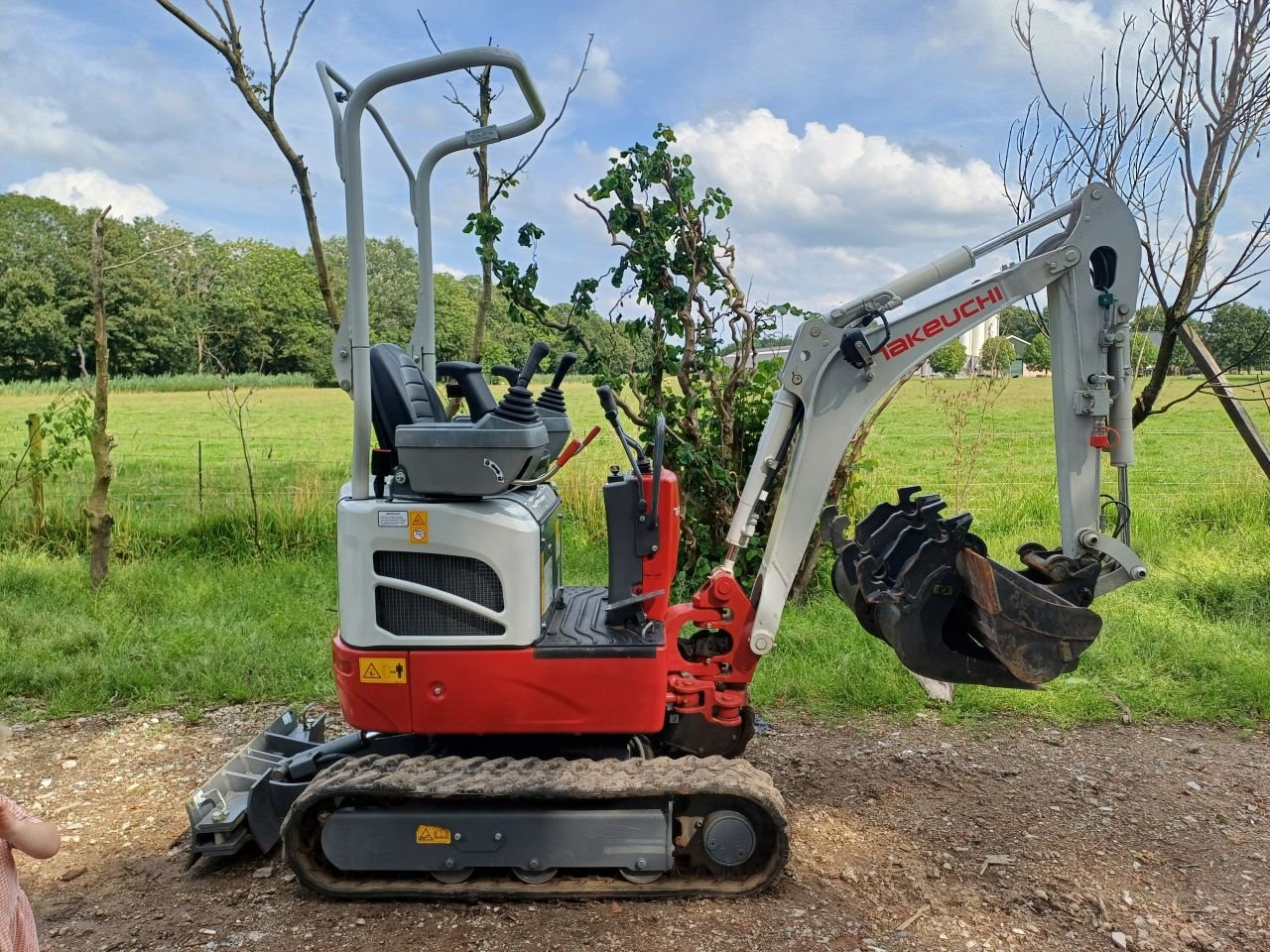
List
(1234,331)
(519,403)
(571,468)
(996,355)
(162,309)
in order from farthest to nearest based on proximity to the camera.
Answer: (162,309)
(571,468)
(996,355)
(1234,331)
(519,403)

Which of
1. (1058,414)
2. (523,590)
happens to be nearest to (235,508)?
(523,590)

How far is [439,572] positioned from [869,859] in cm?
223

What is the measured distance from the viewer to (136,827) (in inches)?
176

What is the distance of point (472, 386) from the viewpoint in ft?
14.3

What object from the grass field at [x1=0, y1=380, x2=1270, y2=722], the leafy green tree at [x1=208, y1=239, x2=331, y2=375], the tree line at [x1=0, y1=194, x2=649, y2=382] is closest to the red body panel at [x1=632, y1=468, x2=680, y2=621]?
the grass field at [x1=0, y1=380, x2=1270, y2=722]

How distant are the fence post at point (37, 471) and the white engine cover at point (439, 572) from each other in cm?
685

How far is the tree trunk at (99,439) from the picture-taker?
7.33m

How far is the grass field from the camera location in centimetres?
597

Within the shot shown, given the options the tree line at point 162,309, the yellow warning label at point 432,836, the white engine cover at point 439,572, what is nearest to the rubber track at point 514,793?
the yellow warning label at point 432,836

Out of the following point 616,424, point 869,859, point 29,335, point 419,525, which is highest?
point 29,335

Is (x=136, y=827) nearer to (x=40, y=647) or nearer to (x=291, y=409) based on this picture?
(x=40, y=647)

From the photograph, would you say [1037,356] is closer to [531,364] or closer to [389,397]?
[531,364]

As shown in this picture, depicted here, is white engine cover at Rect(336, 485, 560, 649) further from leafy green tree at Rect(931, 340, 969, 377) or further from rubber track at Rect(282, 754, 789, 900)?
leafy green tree at Rect(931, 340, 969, 377)

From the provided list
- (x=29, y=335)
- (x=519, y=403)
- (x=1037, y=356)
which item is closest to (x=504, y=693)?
(x=519, y=403)
